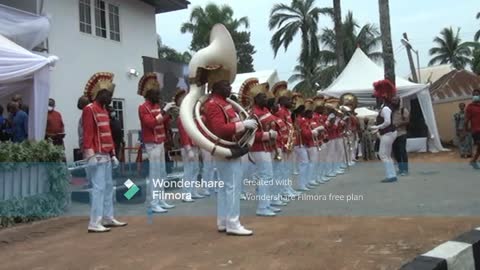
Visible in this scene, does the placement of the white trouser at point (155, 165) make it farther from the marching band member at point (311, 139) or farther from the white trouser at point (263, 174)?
the marching band member at point (311, 139)

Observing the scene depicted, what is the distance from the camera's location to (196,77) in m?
6.61

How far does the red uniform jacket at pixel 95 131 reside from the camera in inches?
271

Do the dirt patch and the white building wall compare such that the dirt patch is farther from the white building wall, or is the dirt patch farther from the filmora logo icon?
the white building wall

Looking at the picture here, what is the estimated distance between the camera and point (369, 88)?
19500 millimetres

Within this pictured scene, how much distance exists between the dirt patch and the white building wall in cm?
656

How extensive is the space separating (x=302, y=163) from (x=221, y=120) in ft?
14.6

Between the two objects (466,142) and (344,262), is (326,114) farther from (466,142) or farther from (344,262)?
(344,262)

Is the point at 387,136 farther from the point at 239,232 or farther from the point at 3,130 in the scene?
the point at 3,130

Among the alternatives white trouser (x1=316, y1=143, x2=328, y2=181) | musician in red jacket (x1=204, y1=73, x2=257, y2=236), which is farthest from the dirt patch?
white trouser (x1=316, y1=143, x2=328, y2=181)

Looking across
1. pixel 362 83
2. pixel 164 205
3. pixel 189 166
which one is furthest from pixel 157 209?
pixel 362 83

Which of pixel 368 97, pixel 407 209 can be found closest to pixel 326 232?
pixel 407 209

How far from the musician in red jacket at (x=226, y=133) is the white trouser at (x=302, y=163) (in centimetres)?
398

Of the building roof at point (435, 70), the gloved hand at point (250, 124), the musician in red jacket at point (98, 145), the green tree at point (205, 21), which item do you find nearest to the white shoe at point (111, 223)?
the musician in red jacket at point (98, 145)

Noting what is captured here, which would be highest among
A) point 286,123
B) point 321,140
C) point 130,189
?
point 286,123
